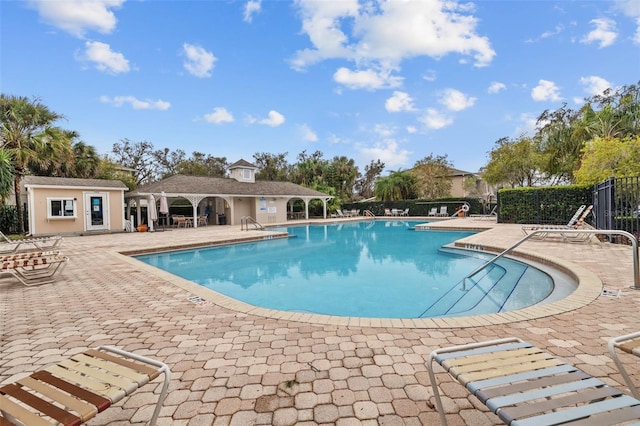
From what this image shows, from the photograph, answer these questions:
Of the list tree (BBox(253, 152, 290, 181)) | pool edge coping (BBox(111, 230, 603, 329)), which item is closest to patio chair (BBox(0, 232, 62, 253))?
pool edge coping (BBox(111, 230, 603, 329))

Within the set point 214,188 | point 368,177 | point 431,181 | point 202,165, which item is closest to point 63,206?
point 214,188

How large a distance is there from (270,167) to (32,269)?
3617cm

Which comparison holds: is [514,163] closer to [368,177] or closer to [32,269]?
[368,177]

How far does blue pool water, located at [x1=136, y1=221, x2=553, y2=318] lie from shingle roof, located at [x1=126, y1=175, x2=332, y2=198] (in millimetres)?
9942

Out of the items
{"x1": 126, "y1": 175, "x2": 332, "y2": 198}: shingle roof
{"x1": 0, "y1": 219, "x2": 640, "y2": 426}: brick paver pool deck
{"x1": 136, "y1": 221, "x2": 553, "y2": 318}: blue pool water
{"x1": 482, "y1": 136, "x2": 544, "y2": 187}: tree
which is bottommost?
{"x1": 136, "y1": 221, "x2": 553, "y2": 318}: blue pool water

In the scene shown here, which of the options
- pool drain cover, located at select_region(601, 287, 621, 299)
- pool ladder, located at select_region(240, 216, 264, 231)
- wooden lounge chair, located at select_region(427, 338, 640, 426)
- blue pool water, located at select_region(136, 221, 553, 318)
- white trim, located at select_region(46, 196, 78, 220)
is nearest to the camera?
wooden lounge chair, located at select_region(427, 338, 640, 426)

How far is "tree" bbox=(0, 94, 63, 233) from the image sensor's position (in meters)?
16.5

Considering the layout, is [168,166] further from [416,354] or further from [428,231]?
[416,354]

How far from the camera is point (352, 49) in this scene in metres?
19.8

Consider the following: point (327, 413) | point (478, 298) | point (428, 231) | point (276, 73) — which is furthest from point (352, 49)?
point (327, 413)

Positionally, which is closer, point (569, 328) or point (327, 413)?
point (327, 413)

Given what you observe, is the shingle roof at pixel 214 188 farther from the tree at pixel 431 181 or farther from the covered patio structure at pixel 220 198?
the tree at pixel 431 181

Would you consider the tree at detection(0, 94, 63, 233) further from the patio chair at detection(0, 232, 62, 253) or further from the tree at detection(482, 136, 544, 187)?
the tree at detection(482, 136, 544, 187)

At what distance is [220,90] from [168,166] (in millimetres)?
18571
